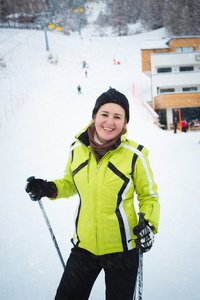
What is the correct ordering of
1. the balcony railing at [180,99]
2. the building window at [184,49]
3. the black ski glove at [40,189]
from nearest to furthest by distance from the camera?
1. the black ski glove at [40,189]
2. the balcony railing at [180,99]
3. the building window at [184,49]

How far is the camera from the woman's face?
4.69 feet

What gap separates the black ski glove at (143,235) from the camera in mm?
1233

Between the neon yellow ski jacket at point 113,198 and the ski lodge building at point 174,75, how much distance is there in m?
17.3

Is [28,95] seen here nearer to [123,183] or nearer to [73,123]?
[73,123]

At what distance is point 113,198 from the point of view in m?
1.33

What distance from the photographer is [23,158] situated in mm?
7473

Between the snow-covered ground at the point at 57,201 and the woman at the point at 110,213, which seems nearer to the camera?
the woman at the point at 110,213

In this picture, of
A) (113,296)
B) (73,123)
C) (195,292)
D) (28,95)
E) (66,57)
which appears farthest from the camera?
(66,57)

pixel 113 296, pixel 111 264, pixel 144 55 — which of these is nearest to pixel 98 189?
pixel 111 264

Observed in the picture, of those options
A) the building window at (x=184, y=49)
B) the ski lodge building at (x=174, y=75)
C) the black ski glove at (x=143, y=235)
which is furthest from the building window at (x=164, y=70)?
the black ski glove at (x=143, y=235)

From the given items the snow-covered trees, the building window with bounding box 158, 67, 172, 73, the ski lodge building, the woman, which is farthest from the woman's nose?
the snow-covered trees

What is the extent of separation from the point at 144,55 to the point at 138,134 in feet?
53.1

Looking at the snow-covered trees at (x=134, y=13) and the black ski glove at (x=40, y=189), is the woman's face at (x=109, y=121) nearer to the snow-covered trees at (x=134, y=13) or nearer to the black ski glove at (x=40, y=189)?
the black ski glove at (x=40, y=189)

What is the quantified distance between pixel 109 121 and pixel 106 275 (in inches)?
43.2
